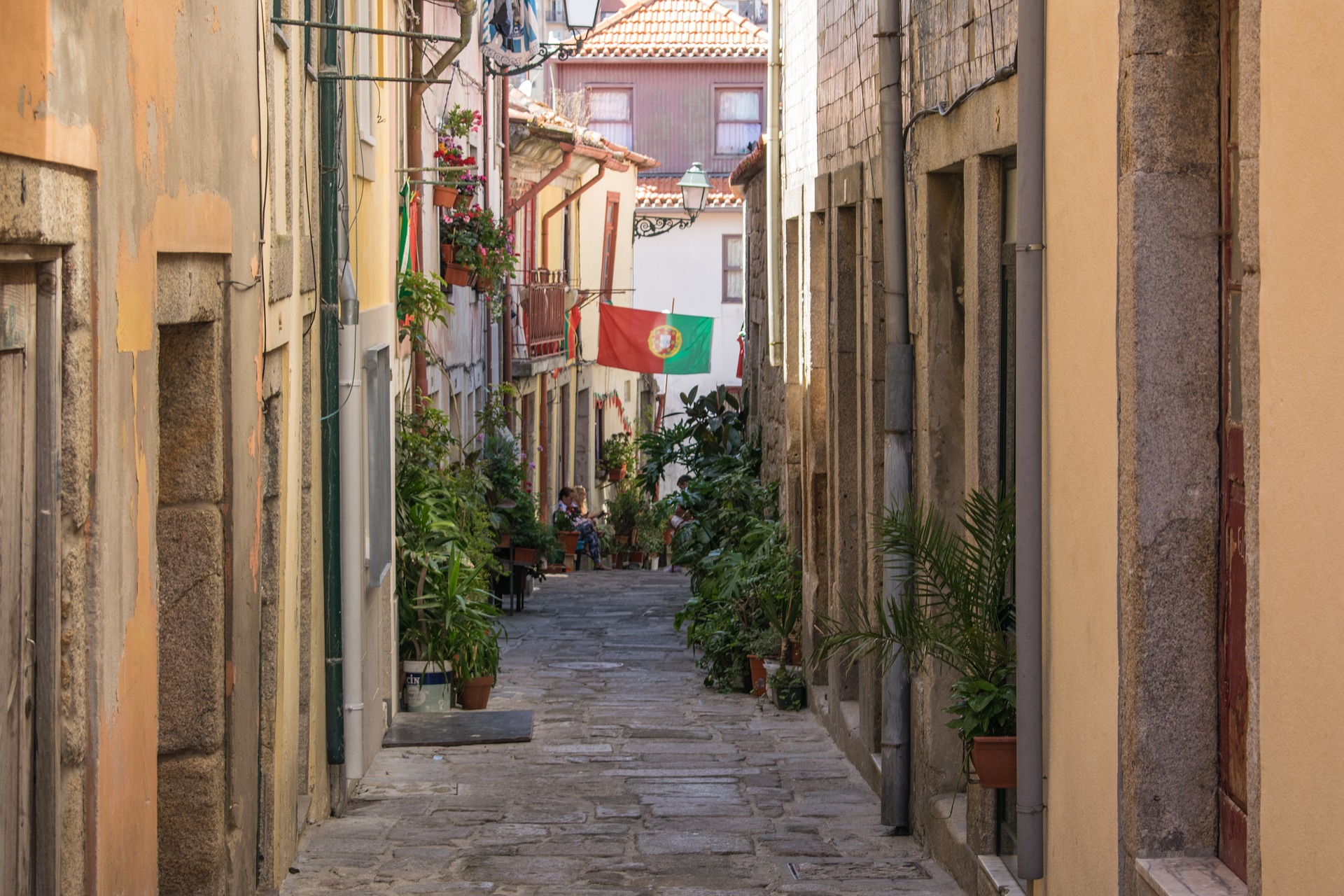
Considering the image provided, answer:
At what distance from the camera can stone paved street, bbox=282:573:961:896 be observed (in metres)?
6.51

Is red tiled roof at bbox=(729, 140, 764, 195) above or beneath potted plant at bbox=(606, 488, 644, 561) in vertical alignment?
above

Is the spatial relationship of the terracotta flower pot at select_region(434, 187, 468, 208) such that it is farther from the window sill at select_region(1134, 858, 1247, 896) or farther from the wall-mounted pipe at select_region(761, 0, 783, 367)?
the window sill at select_region(1134, 858, 1247, 896)

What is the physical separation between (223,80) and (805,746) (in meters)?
5.73

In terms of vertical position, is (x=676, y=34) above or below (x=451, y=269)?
above

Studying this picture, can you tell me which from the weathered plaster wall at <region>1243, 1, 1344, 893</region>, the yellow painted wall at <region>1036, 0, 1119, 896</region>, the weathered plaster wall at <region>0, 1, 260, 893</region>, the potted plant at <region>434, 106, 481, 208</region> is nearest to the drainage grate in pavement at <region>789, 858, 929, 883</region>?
the yellow painted wall at <region>1036, 0, 1119, 896</region>

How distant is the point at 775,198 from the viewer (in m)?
12.3

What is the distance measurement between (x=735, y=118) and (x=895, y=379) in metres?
28.3

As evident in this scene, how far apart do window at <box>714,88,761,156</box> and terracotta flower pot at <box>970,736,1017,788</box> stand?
98.2 ft

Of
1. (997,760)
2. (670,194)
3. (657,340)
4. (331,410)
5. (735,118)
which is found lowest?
(997,760)

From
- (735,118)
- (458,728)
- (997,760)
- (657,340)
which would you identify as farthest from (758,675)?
(735,118)

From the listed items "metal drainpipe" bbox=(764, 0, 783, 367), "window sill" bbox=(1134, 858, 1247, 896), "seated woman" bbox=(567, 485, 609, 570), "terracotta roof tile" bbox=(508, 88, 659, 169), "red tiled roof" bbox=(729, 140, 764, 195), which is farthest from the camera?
"seated woman" bbox=(567, 485, 609, 570)

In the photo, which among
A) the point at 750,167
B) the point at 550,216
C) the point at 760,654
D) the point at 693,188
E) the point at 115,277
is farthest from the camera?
the point at 550,216

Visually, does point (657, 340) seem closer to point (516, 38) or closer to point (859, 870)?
point (516, 38)

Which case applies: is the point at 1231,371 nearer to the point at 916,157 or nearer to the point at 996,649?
the point at 996,649
